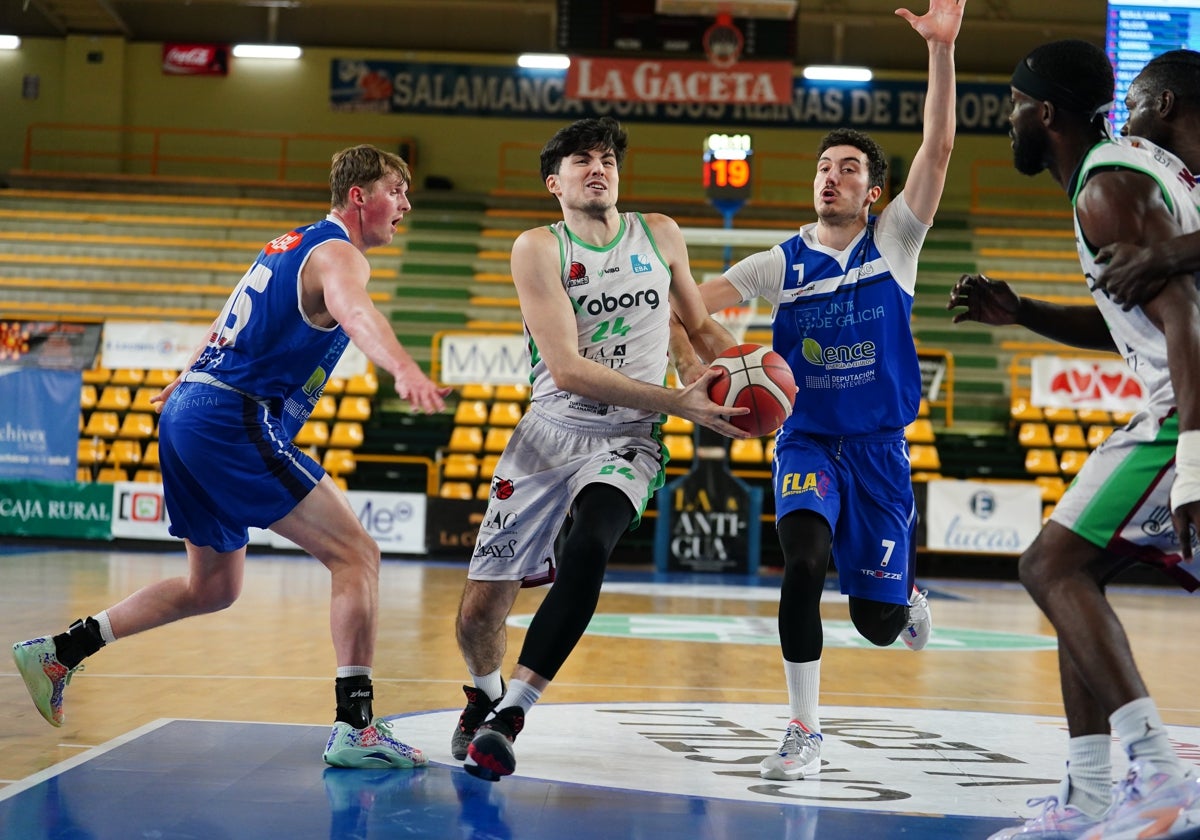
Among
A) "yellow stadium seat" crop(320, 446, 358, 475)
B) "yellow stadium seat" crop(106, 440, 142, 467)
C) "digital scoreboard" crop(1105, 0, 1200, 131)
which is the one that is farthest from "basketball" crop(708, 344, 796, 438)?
"yellow stadium seat" crop(106, 440, 142, 467)

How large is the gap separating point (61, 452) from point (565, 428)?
1103 cm

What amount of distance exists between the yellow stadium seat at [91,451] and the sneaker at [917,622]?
494 inches

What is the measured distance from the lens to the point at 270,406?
166 inches

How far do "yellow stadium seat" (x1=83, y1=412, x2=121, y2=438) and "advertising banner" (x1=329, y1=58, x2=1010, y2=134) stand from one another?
355 inches

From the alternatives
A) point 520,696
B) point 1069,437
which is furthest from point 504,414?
point 520,696

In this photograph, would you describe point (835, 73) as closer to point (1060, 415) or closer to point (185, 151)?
point (1060, 415)

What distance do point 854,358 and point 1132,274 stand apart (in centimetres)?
178

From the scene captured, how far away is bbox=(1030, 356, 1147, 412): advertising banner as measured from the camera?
49.1 feet

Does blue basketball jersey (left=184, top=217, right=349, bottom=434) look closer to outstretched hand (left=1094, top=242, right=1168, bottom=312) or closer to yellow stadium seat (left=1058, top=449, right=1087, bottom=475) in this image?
outstretched hand (left=1094, top=242, right=1168, bottom=312)

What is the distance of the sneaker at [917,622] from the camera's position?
192 inches

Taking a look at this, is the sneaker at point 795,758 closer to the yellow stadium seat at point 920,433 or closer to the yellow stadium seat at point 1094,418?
the yellow stadium seat at point 920,433

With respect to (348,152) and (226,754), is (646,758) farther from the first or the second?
(348,152)

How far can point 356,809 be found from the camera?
3.33 meters

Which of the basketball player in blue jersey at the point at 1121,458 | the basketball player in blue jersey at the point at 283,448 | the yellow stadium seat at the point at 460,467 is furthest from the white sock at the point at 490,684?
the yellow stadium seat at the point at 460,467
